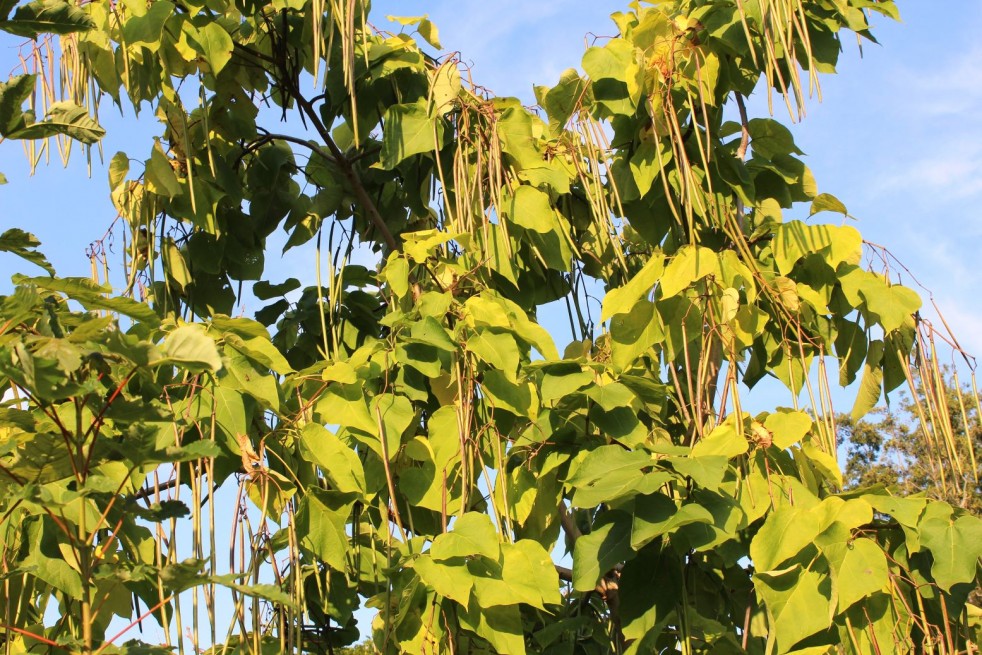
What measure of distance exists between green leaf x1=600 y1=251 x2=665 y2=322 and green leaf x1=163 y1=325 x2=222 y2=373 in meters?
0.78

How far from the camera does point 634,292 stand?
1652 mm

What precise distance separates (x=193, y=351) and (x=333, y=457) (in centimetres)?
61

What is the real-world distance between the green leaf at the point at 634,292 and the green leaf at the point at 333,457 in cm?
42

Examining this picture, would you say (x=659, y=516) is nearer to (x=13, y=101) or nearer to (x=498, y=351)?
(x=498, y=351)

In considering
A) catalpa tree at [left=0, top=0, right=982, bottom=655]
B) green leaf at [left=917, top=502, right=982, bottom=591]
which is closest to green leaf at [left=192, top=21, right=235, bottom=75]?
catalpa tree at [left=0, top=0, right=982, bottom=655]

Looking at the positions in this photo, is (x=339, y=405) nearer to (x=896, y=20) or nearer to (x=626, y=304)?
(x=626, y=304)

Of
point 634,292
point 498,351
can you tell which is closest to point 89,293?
point 498,351

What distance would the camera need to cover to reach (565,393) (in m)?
1.55

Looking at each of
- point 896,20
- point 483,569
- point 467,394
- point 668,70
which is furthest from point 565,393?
point 896,20

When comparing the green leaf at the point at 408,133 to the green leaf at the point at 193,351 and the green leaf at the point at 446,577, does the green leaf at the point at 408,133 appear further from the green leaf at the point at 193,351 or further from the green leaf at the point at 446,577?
the green leaf at the point at 193,351

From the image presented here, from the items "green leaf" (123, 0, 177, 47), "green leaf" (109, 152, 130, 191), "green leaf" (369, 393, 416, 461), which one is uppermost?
"green leaf" (123, 0, 177, 47)

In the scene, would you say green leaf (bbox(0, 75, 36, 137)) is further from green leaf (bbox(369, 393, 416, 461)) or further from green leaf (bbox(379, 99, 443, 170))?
green leaf (bbox(379, 99, 443, 170))

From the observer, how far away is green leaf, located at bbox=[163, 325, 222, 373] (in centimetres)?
98

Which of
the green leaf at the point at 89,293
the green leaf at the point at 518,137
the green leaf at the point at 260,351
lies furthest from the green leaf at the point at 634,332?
the green leaf at the point at 89,293
